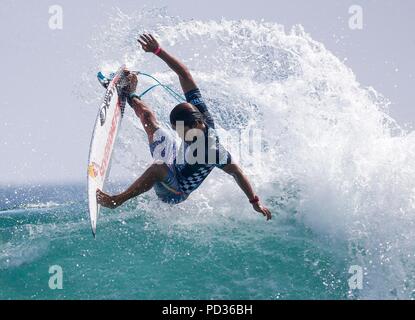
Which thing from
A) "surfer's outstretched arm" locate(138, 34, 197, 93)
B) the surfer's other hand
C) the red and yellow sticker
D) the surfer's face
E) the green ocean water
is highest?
"surfer's outstretched arm" locate(138, 34, 197, 93)

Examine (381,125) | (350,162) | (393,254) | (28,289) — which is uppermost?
(381,125)

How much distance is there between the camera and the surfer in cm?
519

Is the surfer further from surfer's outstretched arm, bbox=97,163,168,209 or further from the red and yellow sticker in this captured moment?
the red and yellow sticker

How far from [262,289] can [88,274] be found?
9.39ft

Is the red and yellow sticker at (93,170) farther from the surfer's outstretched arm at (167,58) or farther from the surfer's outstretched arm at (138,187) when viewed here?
the surfer's outstretched arm at (167,58)

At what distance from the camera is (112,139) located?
7.21 meters

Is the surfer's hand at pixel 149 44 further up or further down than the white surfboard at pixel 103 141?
further up

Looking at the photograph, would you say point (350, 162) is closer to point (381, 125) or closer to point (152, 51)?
point (381, 125)

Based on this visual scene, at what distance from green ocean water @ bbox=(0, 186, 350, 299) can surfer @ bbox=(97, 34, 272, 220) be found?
1.18 metres

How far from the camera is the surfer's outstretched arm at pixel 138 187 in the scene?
16.5 feet

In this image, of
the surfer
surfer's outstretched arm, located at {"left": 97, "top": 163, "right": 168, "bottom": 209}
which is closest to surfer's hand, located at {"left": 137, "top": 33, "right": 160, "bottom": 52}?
the surfer

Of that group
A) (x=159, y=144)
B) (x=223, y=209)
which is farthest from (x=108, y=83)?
(x=223, y=209)

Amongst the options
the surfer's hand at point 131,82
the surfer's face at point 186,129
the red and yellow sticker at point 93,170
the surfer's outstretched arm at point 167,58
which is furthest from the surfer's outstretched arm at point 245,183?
the surfer's hand at point 131,82

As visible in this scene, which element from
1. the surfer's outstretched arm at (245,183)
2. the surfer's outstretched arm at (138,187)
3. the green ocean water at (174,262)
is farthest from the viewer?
the surfer's outstretched arm at (245,183)
